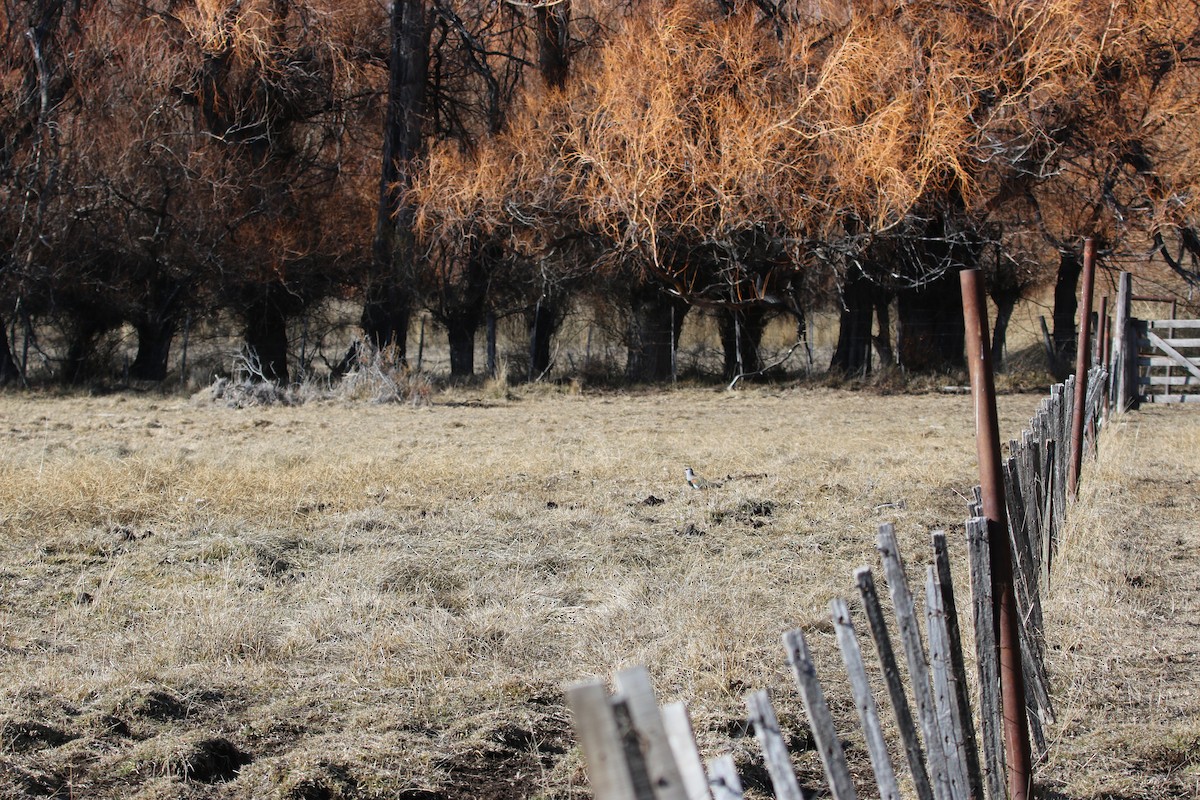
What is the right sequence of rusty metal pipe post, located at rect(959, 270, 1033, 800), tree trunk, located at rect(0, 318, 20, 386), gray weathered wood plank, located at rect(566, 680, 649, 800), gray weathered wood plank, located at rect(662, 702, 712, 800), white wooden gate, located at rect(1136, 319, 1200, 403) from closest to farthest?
gray weathered wood plank, located at rect(566, 680, 649, 800)
gray weathered wood plank, located at rect(662, 702, 712, 800)
rusty metal pipe post, located at rect(959, 270, 1033, 800)
white wooden gate, located at rect(1136, 319, 1200, 403)
tree trunk, located at rect(0, 318, 20, 386)

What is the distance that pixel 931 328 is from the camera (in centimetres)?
2141

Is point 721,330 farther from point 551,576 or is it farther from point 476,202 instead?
point 551,576

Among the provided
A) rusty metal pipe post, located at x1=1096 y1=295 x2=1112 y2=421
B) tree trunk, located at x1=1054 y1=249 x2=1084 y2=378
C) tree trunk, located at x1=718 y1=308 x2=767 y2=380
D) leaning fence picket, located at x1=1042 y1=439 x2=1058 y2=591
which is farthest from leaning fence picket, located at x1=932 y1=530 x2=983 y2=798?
tree trunk, located at x1=1054 y1=249 x2=1084 y2=378

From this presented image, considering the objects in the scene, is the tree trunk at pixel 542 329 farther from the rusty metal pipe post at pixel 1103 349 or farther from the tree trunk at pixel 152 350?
the rusty metal pipe post at pixel 1103 349

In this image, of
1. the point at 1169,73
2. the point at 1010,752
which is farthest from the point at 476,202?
the point at 1010,752

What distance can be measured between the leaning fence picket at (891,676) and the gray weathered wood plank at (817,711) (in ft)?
1.02

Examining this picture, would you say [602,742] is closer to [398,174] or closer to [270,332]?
[398,174]

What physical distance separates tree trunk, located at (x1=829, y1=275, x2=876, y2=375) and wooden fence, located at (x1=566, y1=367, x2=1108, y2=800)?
1609cm

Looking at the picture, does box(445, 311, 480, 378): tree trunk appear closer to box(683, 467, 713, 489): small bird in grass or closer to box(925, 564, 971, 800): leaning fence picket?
box(683, 467, 713, 489): small bird in grass

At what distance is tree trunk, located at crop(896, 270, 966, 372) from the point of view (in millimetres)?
21234

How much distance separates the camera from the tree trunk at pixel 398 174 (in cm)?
2112

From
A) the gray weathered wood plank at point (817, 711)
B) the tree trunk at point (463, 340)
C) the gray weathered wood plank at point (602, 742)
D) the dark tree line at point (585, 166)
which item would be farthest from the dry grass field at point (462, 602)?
the tree trunk at point (463, 340)

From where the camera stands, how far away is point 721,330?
22.5 meters

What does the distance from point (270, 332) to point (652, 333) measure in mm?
7044
